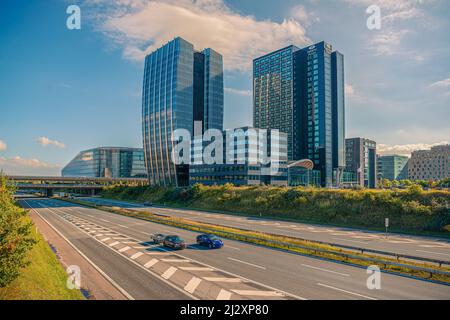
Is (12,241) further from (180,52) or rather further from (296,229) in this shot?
(180,52)

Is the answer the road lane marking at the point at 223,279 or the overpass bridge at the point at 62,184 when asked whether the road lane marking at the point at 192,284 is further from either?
the overpass bridge at the point at 62,184

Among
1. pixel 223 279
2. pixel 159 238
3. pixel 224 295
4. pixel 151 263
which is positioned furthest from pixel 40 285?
pixel 159 238

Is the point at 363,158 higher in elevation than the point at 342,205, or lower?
higher

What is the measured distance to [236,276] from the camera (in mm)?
19781

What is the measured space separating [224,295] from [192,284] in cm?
274

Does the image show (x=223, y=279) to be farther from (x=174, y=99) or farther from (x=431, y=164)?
(x=431, y=164)

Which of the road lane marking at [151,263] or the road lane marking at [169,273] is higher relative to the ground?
the road lane marking at [169,273]

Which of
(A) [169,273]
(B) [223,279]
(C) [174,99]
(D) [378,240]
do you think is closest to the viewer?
(B) [223,279]

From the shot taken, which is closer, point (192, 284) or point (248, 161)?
point (192, 284)

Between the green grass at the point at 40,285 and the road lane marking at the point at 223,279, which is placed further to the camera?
the road lane marking at the point at 223,279

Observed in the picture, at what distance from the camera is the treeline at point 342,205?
1574 inches

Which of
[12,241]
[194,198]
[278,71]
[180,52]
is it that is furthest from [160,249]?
[278,71]

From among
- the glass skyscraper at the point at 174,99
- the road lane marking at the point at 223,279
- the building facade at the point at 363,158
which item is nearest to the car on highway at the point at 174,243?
the road lane marking at the point at 223,279

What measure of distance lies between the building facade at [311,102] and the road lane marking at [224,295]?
12200cm
